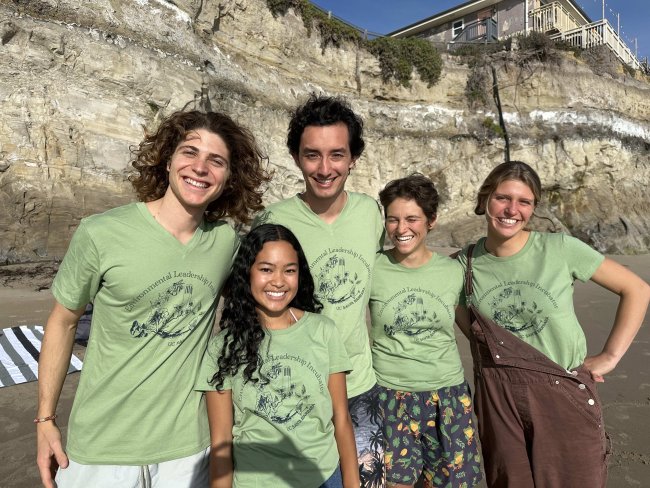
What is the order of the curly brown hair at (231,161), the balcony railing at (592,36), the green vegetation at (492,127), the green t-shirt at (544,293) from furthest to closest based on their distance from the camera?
the balcony railing at (592,36)
the green vegetation at (492,127)
the green t-shirt at (544,293)
the curly brown hair at (231,161)

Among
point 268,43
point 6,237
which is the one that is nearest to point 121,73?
point 6,237

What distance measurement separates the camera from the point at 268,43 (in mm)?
15531

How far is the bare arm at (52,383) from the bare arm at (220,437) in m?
0.64

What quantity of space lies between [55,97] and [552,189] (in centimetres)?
1982

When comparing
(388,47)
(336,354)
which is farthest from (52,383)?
(388,47)

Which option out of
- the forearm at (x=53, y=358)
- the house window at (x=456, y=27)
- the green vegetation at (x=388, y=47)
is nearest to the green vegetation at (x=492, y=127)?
the green vegetation at (x=388, y=47)

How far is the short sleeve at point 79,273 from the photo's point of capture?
5.93 feet

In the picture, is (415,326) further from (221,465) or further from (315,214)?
(221,465)

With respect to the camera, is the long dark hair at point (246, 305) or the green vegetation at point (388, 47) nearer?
the long dark hair at point (246, 305)

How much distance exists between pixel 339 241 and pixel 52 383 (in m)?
1.57

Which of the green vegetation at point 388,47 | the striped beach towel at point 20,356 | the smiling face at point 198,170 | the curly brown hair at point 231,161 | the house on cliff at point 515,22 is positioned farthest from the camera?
the house on cliff at point 515,22

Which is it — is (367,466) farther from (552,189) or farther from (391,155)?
(552,189)

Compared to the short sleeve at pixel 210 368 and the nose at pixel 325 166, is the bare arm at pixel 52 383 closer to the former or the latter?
the short sleeve at pixel 210 368

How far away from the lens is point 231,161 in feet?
7.57
